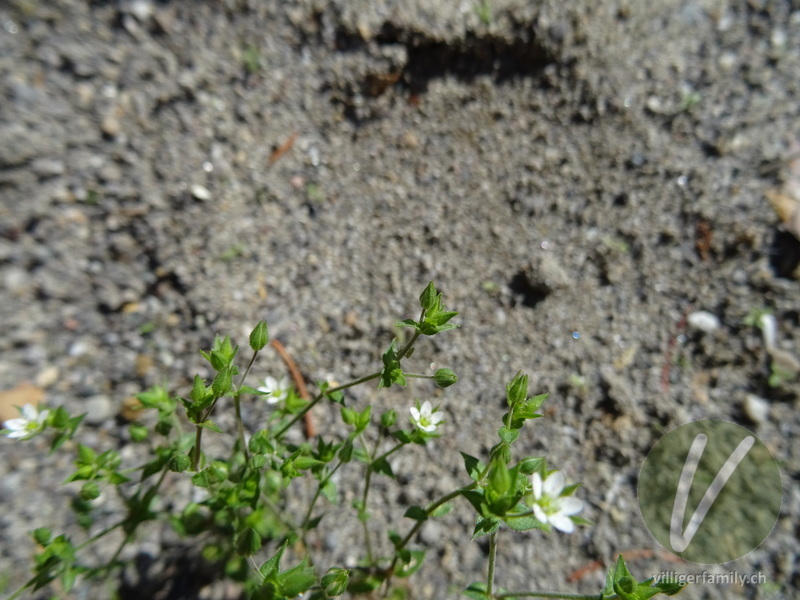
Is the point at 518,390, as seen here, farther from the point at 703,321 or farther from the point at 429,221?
the point at 703,321

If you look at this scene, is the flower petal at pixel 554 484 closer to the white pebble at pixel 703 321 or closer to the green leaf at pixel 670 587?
the green leaf at pixel 670 587

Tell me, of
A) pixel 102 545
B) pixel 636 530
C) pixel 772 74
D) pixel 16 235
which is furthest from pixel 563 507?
pixel 772 74

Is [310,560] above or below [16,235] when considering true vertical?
below

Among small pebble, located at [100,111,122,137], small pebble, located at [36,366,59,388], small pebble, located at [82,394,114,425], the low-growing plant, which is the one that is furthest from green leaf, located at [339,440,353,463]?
small pebble, located at [100,111,122,137]

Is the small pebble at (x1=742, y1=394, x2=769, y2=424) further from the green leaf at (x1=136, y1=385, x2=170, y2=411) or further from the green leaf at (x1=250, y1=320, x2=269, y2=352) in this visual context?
the green leaf at (x1=136, y1=385, x2=170, y2=411)

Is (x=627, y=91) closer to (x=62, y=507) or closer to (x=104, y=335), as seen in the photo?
(x=104, y=335)

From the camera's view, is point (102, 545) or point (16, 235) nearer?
point (102, 545)

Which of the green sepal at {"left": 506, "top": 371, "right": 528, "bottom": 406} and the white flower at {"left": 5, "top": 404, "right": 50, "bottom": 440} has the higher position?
the green sepal at {"left": 506, "top": 371, "right": 528, "bottom": 406}

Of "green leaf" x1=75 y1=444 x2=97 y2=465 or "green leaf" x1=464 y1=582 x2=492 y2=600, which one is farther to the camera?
"green leaf" x1=75 y1=444 x2=97 y2=465
